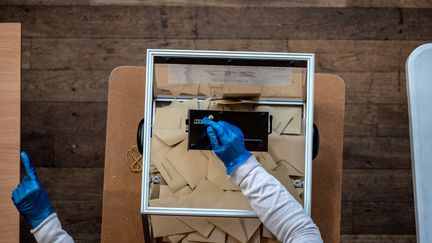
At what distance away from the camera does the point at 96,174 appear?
2336mm

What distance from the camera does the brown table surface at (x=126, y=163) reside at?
167cm

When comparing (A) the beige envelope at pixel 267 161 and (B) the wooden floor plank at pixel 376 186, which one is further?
(B) the wooden floor plank at pixel 376 186

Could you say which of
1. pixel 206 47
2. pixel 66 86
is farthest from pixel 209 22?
pixel 66 86

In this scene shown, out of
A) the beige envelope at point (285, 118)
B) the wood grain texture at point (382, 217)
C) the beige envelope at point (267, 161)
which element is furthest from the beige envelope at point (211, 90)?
the wood grain texture at point (382, 217)

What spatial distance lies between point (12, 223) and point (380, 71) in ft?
5.49

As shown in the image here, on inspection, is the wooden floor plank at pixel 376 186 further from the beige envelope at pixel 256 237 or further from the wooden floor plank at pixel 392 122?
the beige envelope at pixel 256 237

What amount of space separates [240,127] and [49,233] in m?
0.60

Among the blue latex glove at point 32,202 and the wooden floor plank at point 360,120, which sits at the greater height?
the wooden floor plank at point 360,120

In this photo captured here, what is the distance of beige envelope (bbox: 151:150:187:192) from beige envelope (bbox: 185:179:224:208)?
0.05 metres

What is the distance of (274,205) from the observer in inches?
53.5

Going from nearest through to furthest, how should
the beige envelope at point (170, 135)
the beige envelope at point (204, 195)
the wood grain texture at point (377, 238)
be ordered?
the beige envelope at point (204, 195), the beige envelope at point (170, 135), the wood grain texture at point (377, 238)

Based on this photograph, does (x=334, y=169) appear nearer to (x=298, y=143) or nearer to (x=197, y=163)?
(x=298, y=143)

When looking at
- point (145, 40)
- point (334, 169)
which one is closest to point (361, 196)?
point (334, 169)

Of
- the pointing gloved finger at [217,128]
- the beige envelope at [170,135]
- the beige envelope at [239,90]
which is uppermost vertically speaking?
the beige envelope at [239,90]
